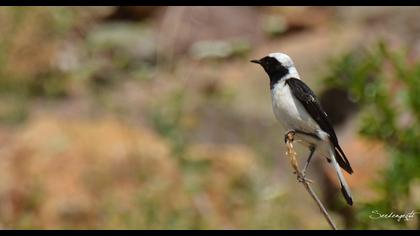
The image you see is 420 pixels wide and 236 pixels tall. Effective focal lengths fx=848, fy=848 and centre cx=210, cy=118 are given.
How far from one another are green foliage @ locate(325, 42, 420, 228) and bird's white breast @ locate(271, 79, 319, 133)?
1.73 metres

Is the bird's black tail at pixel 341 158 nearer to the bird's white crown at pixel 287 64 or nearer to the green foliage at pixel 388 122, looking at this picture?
the bird's white crown at pixel 287 64

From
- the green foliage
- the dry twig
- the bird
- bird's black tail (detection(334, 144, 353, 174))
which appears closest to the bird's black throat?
the bird

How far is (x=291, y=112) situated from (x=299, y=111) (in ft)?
0.14

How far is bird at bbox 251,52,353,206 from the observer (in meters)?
3.22

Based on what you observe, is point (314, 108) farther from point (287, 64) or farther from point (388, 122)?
point (388, 122)

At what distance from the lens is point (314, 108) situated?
11.0ft

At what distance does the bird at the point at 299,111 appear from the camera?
322cm

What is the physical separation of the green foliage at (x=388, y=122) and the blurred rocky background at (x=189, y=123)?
0.01 metres

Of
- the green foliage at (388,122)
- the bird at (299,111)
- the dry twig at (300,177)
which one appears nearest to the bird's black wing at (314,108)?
the bird at (299,111)

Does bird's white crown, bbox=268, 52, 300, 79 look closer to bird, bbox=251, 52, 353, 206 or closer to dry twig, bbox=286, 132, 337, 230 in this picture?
bird, bbox=251, 52, 353, 206

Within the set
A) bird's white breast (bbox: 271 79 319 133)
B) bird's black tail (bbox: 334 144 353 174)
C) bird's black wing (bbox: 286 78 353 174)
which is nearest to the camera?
bird's black tail (bbox: 334 144 353 174)
